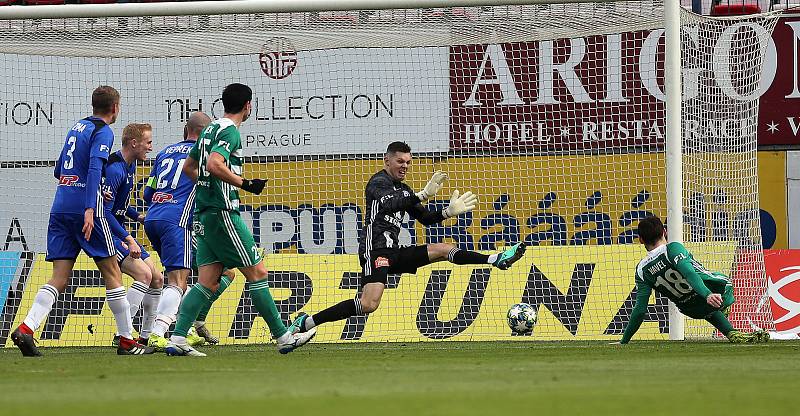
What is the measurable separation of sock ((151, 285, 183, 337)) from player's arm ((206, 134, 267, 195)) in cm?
168

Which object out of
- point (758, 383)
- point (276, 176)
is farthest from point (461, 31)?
point (758, 383)

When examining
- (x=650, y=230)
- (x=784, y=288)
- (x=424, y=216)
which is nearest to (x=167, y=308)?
(x=424, y=216)

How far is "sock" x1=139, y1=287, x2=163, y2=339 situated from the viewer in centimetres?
1137

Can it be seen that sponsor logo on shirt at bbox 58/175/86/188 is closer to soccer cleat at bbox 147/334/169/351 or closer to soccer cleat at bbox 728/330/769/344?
soccer cleat at bbox 147/334/169/351

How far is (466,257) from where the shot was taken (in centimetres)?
1086

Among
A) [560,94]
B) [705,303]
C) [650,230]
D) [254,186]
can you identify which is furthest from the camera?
[560,94]

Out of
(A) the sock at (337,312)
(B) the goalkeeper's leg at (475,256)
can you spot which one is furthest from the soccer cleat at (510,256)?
(A) the sock at (337,312)

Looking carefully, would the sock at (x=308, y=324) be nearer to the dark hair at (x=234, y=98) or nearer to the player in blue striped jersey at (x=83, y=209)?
the player in blue striped jersey at (x=83, y=209)

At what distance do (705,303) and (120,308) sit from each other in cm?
485

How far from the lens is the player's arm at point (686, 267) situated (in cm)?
1054

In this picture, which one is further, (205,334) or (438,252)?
(205,334)

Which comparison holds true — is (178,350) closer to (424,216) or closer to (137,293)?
(137,293)

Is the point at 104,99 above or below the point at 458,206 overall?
above

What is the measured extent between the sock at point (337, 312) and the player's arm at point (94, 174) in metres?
1.97
